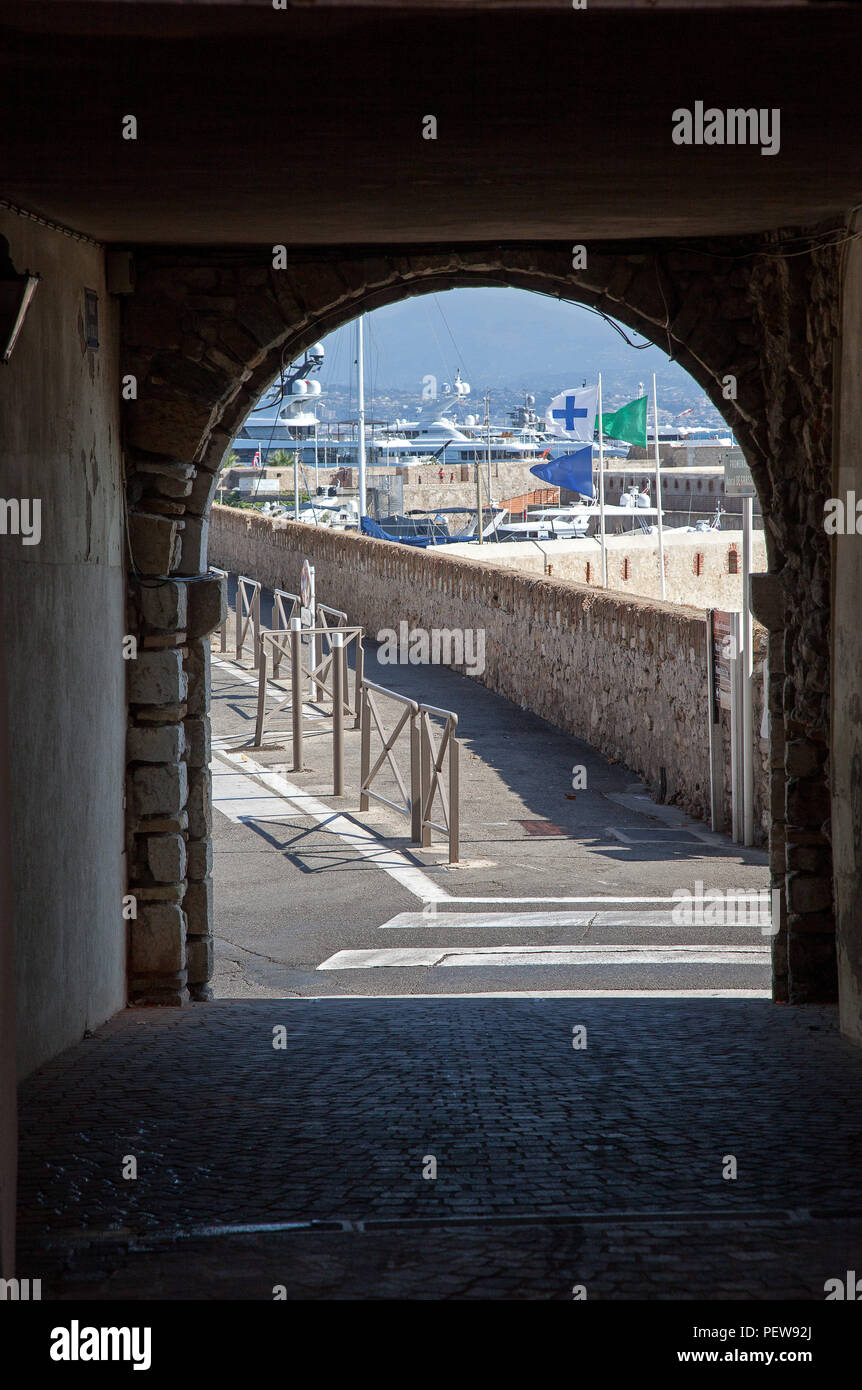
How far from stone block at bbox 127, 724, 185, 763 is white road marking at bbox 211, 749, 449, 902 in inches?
131

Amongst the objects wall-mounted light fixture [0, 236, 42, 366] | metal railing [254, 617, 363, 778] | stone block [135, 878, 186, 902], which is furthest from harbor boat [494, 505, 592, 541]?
wall-mounted light fixture [0, 236, 42, 366]

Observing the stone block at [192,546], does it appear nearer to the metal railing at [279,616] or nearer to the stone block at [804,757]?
the stone block at [804,757]

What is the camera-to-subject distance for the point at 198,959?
26.9 feet

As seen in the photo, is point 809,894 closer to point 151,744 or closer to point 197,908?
point 197,908

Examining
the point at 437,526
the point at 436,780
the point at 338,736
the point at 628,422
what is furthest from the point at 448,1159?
the point at 437,526

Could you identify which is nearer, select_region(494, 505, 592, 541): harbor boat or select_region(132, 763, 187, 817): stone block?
select_region(132, 763, 187, 817): stone block

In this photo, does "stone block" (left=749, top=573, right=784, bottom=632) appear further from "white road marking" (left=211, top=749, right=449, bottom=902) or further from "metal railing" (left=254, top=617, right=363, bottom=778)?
"metal railing" (left=254, top=617, right=363, bottom=778)

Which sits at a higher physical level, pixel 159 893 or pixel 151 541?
pixel 151 541

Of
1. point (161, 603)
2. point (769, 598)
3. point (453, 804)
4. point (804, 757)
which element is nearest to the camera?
point (804, 757)

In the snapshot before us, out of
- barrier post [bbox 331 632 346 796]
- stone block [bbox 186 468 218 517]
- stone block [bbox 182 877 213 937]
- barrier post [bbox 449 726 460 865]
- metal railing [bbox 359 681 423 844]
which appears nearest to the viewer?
stone block [bbox 186 468 218 517]

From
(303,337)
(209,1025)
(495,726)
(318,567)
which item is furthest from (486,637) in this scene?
(209,1025)

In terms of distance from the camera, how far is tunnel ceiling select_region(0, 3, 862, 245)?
355cm

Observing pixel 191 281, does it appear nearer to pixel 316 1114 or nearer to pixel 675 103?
pixel 675 103

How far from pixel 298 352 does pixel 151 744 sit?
232 centimetres
